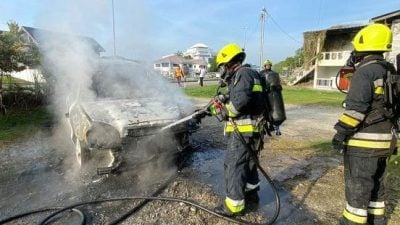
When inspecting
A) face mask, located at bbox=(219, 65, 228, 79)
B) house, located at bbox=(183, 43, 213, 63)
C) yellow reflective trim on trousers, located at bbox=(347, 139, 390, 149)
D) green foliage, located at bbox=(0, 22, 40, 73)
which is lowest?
yellow reflective trim on trousers, located at bbox=(347, 139, 390, 149)

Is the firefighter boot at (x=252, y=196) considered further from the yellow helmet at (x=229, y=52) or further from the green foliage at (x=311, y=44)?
the green foliage at (x=311, y=44)

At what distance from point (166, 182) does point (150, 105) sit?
4.63 ft

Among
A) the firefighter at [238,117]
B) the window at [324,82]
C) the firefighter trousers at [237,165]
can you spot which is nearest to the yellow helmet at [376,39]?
the firefighter at [238,117]

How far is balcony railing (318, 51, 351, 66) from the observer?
23962 millimetres

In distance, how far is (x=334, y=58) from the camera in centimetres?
2488

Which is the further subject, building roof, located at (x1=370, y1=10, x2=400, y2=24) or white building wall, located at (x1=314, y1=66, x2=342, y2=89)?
white building wall, located at (x1=314, y1=66, x2=342, y2=89)

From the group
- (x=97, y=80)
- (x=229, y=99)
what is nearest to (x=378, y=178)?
(x=229, y=99)

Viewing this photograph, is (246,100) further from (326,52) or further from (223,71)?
(326,52)

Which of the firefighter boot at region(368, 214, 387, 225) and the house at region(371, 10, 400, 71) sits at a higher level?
the house at region(371, 10, 400, 71)

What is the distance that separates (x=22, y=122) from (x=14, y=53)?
203cm

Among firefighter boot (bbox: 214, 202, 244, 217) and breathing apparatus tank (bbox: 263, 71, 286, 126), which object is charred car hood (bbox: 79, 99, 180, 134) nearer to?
firefighter boot (bbox: 214, 202, 244, 217)

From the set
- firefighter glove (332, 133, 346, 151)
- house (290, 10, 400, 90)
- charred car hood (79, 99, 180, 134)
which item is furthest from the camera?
house (290, 10, 400, 90)

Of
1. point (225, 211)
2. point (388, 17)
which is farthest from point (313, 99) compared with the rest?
point (225, 211)

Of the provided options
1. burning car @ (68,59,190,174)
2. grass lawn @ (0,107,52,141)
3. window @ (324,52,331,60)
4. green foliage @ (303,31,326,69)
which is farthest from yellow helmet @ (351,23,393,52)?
green foliage @ (303,31,326,69)
